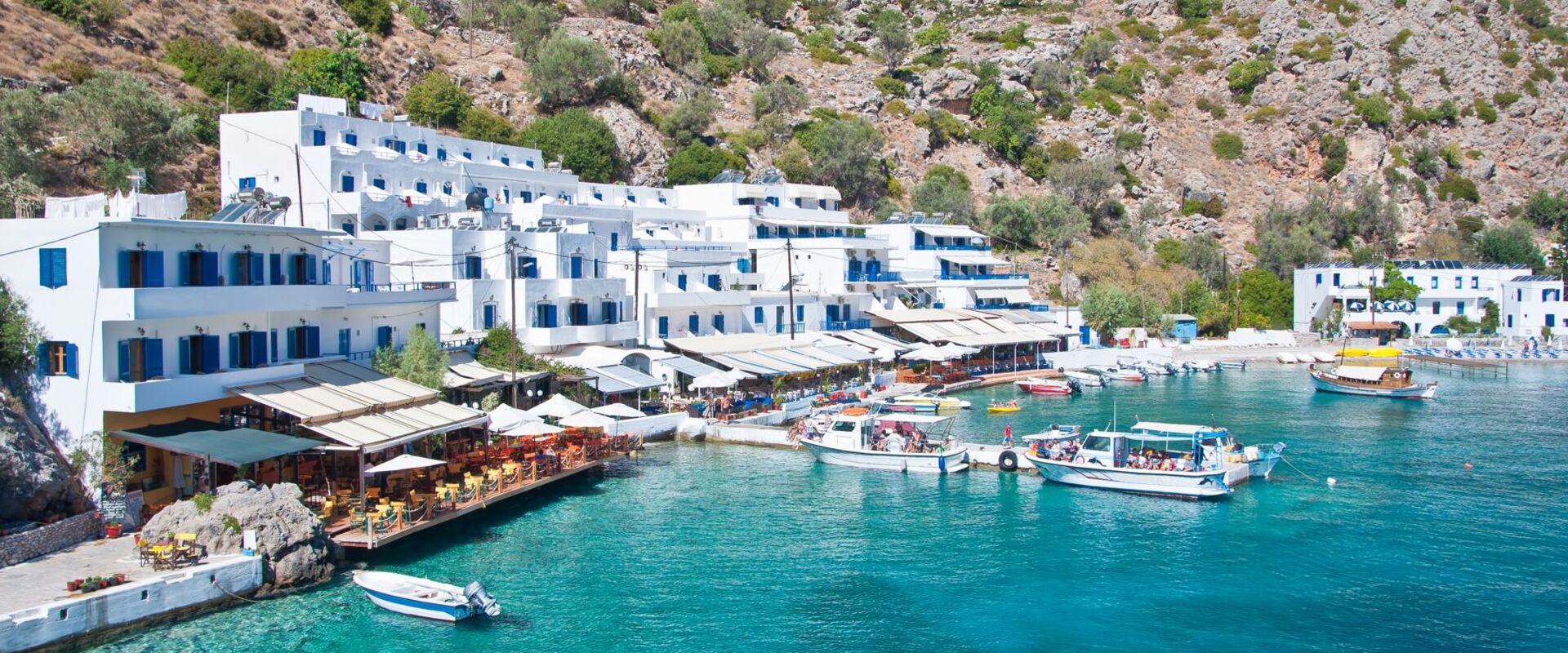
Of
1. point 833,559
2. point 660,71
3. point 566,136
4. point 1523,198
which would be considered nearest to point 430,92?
point 566,136

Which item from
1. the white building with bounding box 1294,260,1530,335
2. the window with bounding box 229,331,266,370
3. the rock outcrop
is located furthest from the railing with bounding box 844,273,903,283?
the rock outcrop

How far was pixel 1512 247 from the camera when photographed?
344 ft

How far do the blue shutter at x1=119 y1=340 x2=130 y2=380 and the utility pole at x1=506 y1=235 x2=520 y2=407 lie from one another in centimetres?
1488

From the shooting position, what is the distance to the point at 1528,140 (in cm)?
12488

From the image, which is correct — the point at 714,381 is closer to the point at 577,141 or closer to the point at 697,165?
the point at 577,141

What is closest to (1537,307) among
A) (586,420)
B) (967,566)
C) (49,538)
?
(967,566)

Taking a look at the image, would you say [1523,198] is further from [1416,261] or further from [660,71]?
[660,71]

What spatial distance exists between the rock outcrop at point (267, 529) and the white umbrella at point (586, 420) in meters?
13.4

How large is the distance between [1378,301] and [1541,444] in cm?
4821

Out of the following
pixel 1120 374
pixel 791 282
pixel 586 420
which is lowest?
pixel 1120 374

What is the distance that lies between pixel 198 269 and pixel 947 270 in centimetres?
5553

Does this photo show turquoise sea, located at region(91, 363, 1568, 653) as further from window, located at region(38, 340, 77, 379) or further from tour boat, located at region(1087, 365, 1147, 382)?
tour boat, located at region(1087, 365, 1147, 382)

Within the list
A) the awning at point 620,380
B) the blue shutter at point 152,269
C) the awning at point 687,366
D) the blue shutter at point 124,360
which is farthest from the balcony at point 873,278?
the blue shutter at point 124,360

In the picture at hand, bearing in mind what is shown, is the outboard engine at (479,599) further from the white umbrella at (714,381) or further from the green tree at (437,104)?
the green tree at (437,104)
